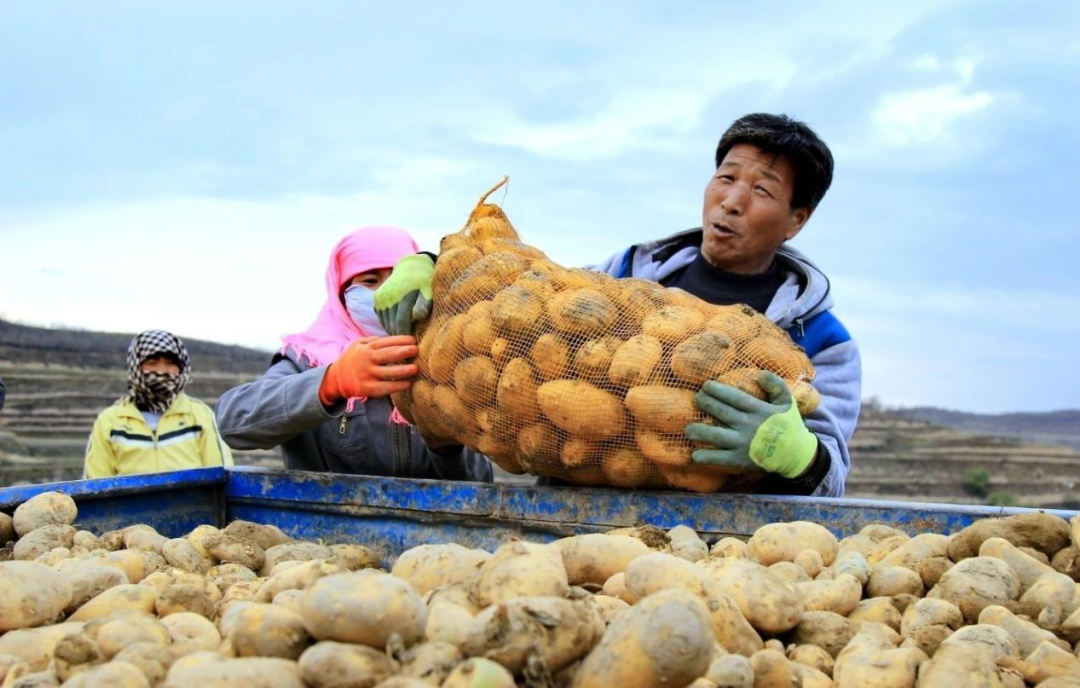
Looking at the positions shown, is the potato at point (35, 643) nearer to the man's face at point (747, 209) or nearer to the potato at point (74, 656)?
the potato at point (74, 656)

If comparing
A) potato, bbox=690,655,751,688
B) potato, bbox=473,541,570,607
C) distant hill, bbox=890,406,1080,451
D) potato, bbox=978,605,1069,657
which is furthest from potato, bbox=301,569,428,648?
distant hill, bbox=890,406,1080,451

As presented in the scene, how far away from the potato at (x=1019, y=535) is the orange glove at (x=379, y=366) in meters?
1.80

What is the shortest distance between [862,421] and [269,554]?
999 inches

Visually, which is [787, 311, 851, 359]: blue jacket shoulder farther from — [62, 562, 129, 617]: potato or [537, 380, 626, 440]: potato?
[62, 562, 129, 617]: potato

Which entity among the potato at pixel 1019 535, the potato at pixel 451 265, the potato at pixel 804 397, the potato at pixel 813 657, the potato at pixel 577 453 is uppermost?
the potato at pixel 451 265

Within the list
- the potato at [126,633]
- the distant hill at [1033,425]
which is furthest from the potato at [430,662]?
the distant hill at [1033,425]

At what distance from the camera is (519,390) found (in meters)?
3.30

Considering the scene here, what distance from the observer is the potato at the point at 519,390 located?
331 centimetres

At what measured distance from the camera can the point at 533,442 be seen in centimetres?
337

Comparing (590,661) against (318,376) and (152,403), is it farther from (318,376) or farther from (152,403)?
(152,403)

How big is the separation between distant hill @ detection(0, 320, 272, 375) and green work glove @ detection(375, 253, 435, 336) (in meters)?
10.3

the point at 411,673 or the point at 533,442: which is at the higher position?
the point at 533,442

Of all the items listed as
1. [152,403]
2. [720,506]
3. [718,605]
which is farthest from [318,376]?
[152,403]

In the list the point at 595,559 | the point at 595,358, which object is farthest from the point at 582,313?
the point at 595,559
